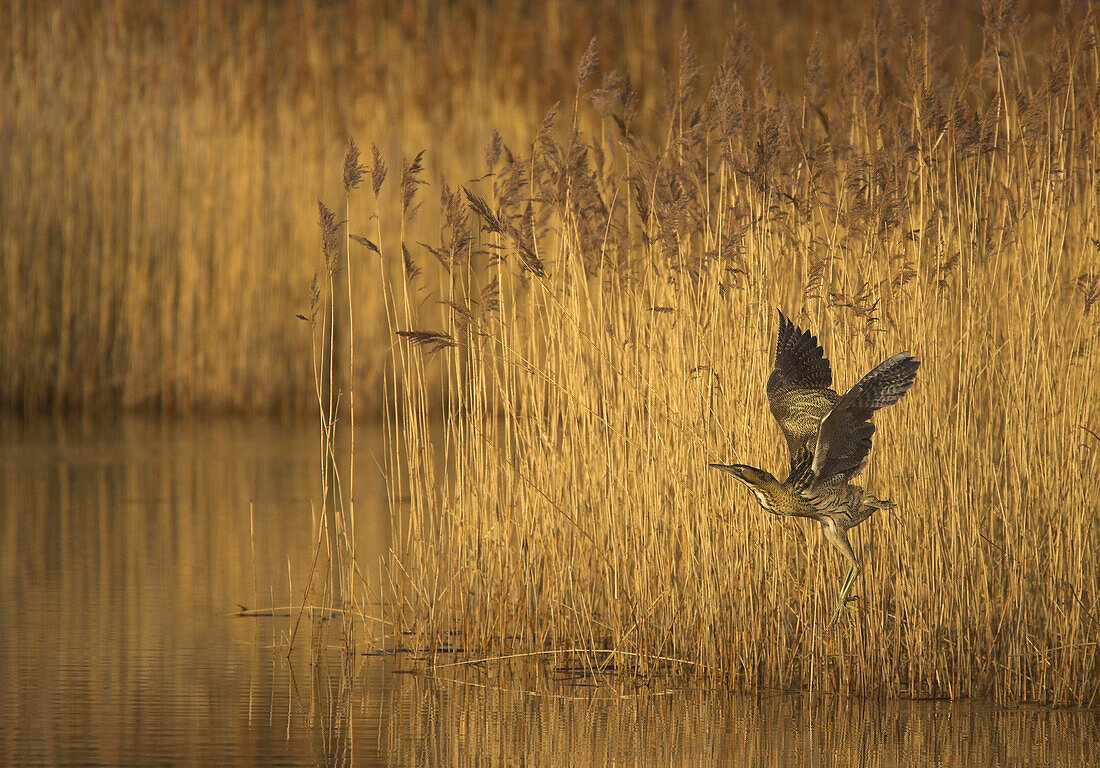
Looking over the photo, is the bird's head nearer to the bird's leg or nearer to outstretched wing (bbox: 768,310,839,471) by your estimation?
outstretched wing (bbox: 768,310,839,471)

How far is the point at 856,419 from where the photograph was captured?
155 inches

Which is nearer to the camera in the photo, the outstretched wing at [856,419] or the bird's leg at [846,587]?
the outstretched wing at [856,419]

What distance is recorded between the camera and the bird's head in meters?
3.89

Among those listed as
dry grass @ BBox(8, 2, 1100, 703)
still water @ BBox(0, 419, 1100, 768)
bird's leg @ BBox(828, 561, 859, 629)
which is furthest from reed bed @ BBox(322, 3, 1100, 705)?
bird's leg @ BBox(828, 561, 859, 629)

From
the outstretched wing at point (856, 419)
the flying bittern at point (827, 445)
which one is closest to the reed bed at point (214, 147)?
the flying bittern at point (827, 445)

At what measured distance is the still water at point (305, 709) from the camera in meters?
3.87

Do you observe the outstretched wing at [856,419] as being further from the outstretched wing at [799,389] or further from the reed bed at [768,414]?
the reed bed at [768,414]

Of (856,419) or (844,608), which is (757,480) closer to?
(856,419)

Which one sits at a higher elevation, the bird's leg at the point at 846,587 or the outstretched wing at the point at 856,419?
the outstretched wing at the point at 856,419

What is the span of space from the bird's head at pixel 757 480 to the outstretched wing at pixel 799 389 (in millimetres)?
87

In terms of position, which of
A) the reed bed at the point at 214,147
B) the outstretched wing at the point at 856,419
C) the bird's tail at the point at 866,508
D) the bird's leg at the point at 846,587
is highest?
the reed bed at the point at 214,147

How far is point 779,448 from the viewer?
14.8ft

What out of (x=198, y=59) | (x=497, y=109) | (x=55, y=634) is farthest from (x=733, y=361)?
(x=198, y=59)

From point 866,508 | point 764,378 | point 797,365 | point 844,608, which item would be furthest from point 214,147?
point 866,508
